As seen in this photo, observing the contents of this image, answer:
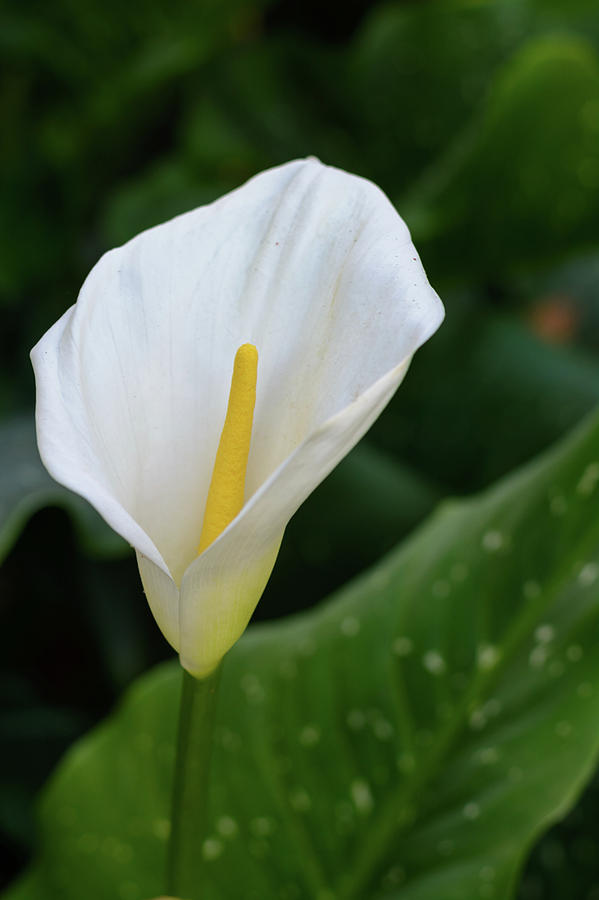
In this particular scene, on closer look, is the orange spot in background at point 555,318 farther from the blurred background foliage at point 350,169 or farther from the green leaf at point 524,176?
the green leaf at point 524,176

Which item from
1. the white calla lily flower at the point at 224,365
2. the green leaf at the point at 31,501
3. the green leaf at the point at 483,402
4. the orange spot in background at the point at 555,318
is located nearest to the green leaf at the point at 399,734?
the green leaf at the point at 31,501

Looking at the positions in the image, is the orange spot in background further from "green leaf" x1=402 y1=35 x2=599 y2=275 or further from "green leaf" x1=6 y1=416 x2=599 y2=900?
"green leaf" x1=6 y1=416 x2=599 y2=900

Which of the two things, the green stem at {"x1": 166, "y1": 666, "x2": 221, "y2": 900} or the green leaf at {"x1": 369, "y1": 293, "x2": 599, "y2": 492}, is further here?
the green leaf at {"x1": 369, "y1": 293, "x2": 599, "y2": 492}

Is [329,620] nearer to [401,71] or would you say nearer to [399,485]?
[399,485]

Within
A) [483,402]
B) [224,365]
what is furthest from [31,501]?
[483,402]

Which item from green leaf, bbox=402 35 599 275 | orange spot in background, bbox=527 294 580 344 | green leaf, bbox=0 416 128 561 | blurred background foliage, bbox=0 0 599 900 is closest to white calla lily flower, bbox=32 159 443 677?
green leaf, bbox=0 416 128 561

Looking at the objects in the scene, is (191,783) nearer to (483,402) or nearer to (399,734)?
(399,734)
